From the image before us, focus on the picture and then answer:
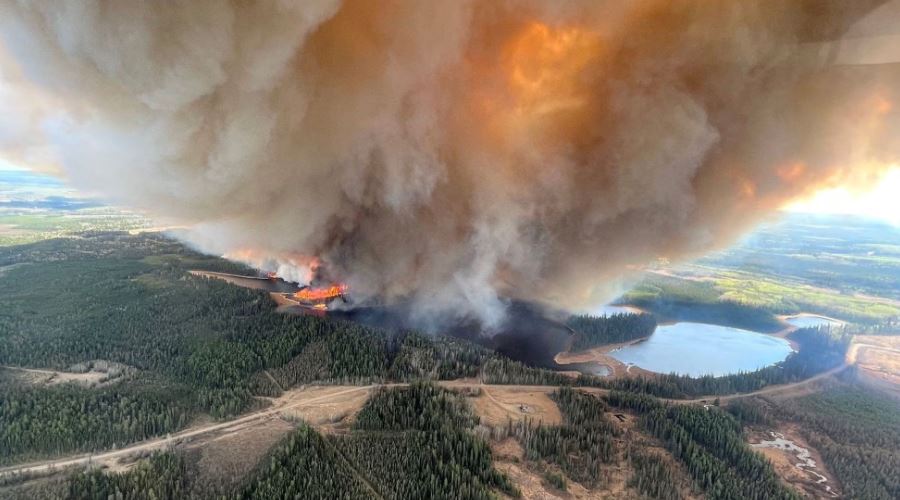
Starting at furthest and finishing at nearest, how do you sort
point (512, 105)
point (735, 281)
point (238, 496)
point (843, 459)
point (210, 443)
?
point (735, 281) → point (512, 105) → point (843, 459) → point (210, 443) → point (238, 496)

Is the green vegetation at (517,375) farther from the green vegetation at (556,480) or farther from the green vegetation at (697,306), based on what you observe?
the green vegetation at (697,306)

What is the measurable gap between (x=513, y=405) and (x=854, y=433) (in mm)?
18278

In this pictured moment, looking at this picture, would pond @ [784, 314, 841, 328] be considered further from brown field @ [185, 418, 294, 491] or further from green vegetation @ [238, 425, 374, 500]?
brown field @ [185, 418, 294, 491]

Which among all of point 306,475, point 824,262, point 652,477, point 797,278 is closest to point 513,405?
point 652,477

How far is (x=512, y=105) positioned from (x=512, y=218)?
8338mm

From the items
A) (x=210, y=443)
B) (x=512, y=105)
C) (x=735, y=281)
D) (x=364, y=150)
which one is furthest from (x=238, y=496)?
(x=735, y=281)

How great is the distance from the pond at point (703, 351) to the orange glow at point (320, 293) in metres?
25.3

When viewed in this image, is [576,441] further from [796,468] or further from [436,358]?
[436,358]

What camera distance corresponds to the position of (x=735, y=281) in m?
72.1

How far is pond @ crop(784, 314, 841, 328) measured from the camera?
54.2 metres

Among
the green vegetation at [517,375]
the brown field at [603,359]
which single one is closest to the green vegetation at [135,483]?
the green vegetation at [517,375]

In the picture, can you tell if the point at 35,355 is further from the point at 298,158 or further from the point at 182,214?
the point at 298,158

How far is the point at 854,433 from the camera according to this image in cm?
2873

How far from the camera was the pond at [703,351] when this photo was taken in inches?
1606
